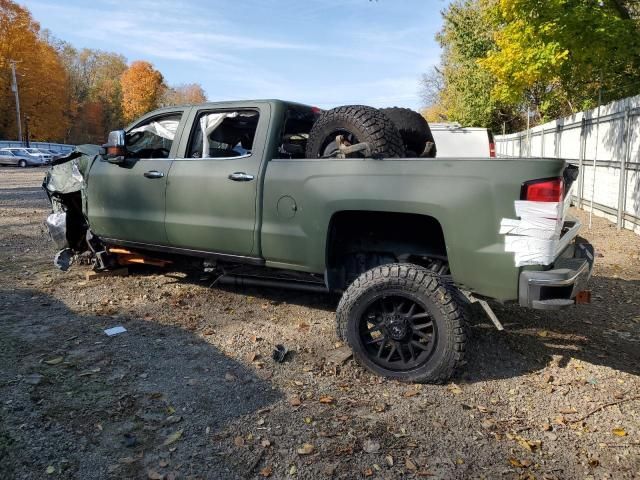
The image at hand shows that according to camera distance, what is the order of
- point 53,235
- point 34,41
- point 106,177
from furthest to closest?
1. point 34,41
2. point 53,235
3. point 106,177

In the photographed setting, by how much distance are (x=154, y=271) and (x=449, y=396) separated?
13.6 ft

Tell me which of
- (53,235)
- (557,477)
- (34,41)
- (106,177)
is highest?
(34,41)

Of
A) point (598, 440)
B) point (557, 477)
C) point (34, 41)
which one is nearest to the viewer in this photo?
point (557, 477)

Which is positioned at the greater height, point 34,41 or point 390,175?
point 34,41

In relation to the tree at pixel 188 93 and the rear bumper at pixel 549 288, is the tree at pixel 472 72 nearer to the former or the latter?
the rear bumper at pixel 549 288

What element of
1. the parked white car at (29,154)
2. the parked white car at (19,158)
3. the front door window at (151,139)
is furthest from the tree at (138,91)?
the front door window at (151,139)

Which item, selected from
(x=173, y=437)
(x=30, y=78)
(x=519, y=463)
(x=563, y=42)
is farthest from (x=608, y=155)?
(x=30, y=78)

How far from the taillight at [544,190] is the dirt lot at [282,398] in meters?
1.34

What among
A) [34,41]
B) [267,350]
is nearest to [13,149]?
[34,41]

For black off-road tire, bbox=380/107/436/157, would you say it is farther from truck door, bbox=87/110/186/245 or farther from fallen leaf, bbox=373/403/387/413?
fallen leaf, bbox=373/403/387/413

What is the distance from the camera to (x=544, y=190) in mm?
3117

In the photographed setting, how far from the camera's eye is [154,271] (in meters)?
6.34

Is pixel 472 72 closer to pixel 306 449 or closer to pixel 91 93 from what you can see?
pixel 306 449

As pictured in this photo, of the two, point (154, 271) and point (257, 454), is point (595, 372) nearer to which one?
point (257, 454)
